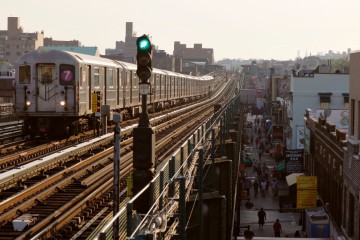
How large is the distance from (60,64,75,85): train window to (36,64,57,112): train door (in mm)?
525

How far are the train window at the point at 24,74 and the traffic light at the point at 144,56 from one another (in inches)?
Answer: 612

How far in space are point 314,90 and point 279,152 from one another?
596 cm

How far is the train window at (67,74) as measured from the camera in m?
26.5

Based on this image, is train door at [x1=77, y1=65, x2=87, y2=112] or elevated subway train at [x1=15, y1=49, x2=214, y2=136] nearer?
elevated subway train at [x1=15, y1=49, x2=214, y2=136]

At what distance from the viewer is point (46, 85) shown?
27219 millimetres

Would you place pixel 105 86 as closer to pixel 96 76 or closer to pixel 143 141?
pixel 96 76

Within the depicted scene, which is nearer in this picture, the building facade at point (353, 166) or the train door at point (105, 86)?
the building facade at point (353, 166)

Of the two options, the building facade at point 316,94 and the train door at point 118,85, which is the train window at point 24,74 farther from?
the building facade at point 316,94

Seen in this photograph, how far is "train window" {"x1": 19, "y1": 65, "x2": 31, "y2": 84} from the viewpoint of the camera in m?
27.3

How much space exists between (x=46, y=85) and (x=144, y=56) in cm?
1540

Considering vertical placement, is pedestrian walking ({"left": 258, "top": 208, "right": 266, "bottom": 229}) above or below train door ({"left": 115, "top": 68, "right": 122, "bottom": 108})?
below

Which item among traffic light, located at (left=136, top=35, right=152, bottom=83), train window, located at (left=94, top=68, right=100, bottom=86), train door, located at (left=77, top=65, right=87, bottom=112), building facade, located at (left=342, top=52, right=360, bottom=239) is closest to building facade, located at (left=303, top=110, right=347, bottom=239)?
building facade, located at (left=342, top=52, right=360, bottom=239)

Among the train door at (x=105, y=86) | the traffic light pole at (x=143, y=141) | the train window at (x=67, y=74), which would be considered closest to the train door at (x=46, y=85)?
the train window at (x=67, y=74)

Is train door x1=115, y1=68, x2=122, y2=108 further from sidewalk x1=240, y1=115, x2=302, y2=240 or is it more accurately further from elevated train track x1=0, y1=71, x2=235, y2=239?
elevated train track x1=0, y1=71, x2=235, y2=239
